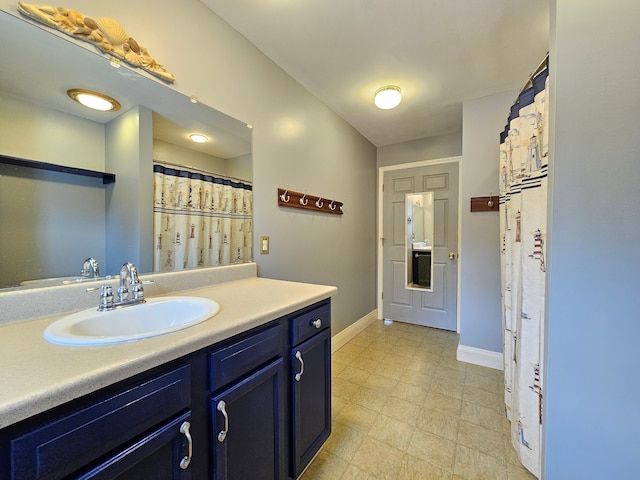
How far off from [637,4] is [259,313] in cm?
157

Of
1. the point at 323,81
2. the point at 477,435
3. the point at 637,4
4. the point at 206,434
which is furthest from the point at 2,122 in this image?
the point at 477,435

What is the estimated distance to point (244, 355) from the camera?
0.91 m

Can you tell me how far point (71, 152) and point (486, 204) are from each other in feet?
9.19

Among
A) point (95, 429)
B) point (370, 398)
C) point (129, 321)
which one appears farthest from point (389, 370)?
point (95, 429)

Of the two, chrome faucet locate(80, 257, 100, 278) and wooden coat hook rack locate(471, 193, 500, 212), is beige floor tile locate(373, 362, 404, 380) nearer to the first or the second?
wooden coat hook rack locate(471, 193, 500, 212)

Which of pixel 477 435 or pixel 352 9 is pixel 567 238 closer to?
pixel 477 435

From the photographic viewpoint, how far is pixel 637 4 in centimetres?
80

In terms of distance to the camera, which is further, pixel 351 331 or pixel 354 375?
pixel 351 331

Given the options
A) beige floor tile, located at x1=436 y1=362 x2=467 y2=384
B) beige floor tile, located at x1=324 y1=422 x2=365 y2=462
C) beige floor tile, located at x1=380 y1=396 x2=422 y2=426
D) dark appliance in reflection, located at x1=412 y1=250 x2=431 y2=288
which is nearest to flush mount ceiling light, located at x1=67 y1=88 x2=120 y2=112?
beige floor tile, located at x1=324 y1=422 x2=365 y2=462

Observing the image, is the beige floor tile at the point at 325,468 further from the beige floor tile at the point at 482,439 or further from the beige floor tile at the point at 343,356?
the beige floor tile at the point at 343,356

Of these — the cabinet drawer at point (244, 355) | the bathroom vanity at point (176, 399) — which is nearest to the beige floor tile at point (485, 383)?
the bathroom vanity at point (176, 399)

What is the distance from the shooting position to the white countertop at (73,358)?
0.48 metres

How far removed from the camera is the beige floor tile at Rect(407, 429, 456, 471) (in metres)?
1.37

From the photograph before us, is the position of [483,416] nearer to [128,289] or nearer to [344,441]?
[344,441]
